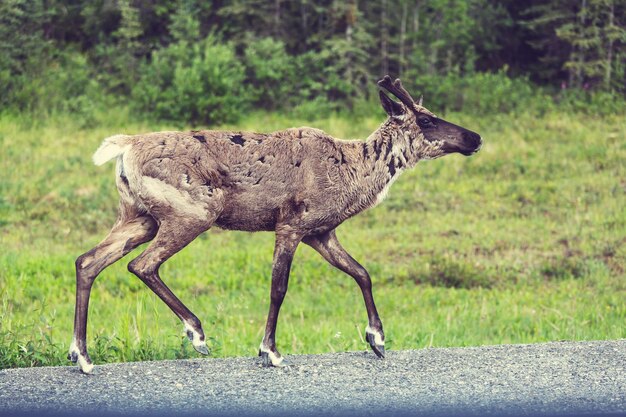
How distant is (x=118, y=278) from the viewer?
12.3 m

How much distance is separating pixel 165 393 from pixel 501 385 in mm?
1877

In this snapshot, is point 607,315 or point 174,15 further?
point 174,15

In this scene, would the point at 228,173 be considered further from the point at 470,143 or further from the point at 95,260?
the point at 470,143

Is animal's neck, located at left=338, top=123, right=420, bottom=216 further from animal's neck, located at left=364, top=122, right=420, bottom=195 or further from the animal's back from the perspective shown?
the animal's back

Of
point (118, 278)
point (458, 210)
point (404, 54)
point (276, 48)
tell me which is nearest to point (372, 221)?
point (458, 210)

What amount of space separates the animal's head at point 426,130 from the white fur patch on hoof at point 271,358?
159cm

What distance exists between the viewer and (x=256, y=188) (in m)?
6.43

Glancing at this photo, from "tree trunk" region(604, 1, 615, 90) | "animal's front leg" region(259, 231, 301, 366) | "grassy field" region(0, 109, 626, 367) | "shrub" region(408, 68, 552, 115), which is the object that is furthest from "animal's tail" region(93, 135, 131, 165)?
"tree trunk" region(604, 1, 615, 90)

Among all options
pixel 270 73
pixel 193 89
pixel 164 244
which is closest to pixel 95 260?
pixel 164 244

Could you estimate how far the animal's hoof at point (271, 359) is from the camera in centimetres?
634

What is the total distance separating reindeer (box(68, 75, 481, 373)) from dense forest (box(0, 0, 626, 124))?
43.6 ft

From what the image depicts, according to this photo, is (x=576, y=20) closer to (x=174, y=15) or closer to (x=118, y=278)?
(x=174, y=15)

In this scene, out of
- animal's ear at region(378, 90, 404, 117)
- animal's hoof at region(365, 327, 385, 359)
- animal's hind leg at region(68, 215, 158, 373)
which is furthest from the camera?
animal's ear at region(378, 90, 404, 117)

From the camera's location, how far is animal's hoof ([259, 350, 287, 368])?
6.34 m
